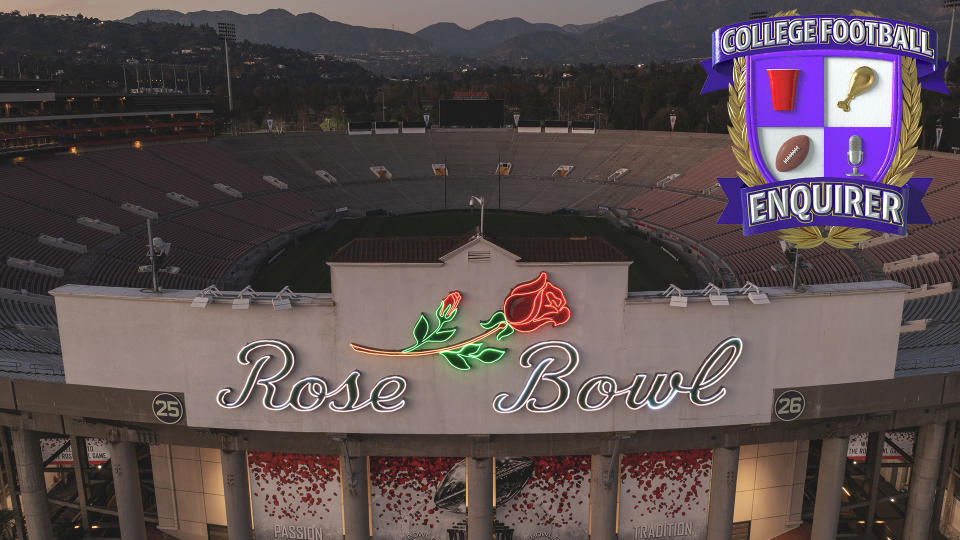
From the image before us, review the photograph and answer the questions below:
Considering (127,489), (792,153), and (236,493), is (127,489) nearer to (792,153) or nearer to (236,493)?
(236,493)

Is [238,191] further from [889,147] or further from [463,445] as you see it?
[889,147]

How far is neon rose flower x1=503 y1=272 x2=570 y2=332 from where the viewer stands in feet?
48.7

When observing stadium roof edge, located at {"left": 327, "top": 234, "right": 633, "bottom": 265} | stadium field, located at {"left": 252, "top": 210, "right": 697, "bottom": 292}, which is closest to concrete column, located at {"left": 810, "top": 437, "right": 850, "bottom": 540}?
stadium roof edge, located at {"left": 327, "top": 234, "right": 633, "bottom": 265}

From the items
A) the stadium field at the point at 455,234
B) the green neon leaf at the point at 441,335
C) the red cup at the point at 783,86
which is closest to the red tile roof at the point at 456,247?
the green neon leaf at the point at 441,335

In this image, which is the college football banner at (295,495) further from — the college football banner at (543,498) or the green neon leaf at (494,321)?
the green neon leaf at (494,321)

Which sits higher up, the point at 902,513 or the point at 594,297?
the point at 594,297

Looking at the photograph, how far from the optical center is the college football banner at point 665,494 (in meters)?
17.3

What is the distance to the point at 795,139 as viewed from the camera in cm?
1586

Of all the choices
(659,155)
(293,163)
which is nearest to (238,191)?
(293,163)

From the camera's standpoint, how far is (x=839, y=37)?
1542 centimetres

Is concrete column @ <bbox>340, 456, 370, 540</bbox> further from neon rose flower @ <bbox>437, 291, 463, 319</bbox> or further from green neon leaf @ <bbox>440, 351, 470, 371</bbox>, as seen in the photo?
neon rose flower @ <bbox>437, 291, 463, 319</bbox>

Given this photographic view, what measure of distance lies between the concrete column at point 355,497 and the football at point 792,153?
12.6m

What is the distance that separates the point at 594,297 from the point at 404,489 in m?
7.40

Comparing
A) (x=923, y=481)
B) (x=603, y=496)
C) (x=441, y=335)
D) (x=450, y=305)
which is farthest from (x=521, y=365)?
(x=923, y=481)
